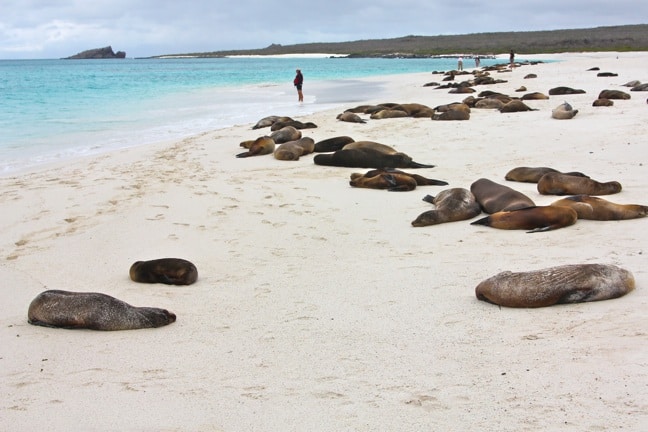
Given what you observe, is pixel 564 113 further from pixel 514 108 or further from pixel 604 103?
pixel 604 103

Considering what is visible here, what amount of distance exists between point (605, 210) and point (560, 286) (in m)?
2.36

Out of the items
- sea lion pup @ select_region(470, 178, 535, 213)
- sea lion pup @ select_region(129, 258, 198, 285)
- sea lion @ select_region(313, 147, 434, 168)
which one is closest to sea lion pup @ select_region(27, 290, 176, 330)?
sea lion pup @ select_region(129, 258, 198, 285)

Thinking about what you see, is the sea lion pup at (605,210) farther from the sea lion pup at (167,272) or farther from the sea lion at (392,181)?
the sea lion pup at (167,272)

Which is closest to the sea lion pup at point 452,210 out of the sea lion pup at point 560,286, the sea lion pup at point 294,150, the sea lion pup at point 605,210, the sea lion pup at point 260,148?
the sea lion pup at point 605,210

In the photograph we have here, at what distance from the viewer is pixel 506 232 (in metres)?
6.13

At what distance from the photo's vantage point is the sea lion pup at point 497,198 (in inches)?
264

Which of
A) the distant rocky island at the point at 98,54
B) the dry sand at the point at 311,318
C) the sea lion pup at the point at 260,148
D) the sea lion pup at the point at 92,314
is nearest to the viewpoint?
the dry sand at the point at 311,318

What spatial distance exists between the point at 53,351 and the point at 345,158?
21.7 feet

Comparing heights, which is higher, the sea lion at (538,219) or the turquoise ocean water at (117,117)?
the sea lion at (538,219)

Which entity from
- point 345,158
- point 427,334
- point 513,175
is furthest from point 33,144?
point 427,334

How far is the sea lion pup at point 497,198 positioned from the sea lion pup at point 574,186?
2.03 feet

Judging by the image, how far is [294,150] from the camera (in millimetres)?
11195

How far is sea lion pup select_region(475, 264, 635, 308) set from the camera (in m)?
4.18

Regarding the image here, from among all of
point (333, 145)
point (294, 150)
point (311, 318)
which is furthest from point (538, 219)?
point (333, 145)
